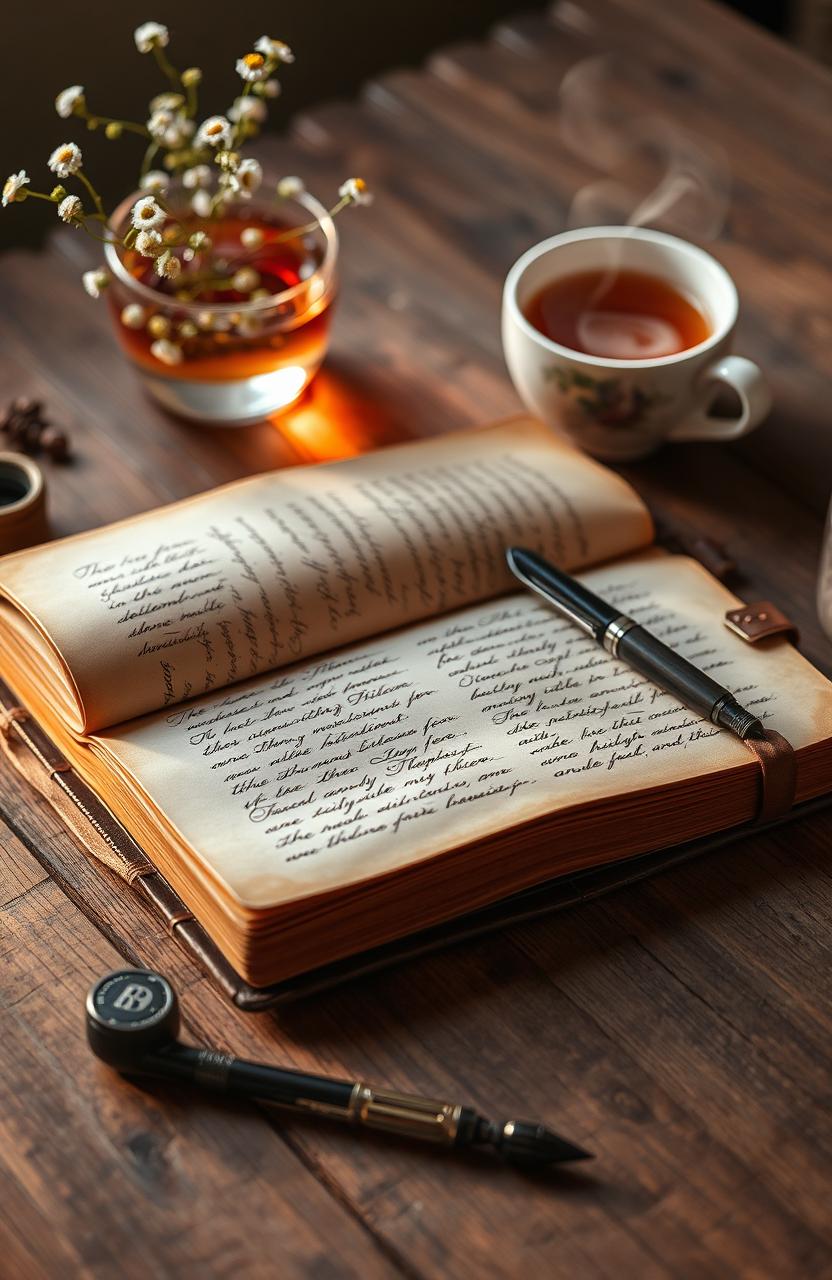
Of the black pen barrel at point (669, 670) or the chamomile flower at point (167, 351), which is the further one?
the chamomile flower at point (167, 351)

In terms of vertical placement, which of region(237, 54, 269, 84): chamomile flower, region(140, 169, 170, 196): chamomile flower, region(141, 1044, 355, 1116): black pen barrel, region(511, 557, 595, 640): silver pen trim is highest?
region(237, 54, 269, 84): chamomile flower

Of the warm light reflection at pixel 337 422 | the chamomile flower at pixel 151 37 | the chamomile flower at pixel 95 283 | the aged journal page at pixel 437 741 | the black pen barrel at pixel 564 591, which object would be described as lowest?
the warm light reflection at pixel 337 422

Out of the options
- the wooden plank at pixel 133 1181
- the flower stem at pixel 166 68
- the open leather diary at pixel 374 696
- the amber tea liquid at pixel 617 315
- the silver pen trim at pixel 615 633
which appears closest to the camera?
the wooden plank at pixel 133 1181

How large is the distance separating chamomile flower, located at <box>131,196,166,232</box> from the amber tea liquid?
34 cm

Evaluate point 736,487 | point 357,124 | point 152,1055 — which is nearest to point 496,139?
point 357,124

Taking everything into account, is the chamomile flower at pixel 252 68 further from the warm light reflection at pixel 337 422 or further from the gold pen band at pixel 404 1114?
the gold pen band at pixel 404 1114

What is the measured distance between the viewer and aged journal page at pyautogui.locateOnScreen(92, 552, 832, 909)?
2.67 ft

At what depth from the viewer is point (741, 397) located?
112 centimetres

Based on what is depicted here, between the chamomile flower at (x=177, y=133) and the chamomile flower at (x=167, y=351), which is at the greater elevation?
the chamomile flower at (x=177, y=133)

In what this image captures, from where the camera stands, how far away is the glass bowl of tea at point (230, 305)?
1.10m

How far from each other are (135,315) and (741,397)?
50cm

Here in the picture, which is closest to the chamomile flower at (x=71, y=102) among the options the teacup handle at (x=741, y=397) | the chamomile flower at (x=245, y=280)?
the chamomile flower at (x=245, y=280)

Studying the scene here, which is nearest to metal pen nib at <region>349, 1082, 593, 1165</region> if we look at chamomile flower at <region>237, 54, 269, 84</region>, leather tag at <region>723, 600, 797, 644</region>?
leather tag at <region>723, 600, 797, 644</region>

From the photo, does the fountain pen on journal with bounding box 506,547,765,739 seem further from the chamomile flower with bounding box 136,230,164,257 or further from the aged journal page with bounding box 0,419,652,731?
the chamomile flower with bounding box 136,230,164,257
